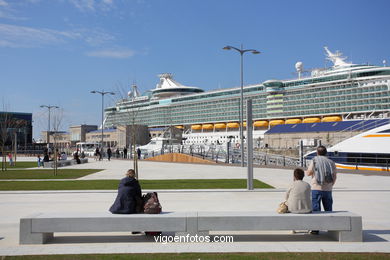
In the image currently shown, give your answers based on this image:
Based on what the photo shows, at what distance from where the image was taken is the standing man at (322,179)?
24.6ft

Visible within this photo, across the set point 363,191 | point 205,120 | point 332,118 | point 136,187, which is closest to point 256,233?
point 136,187

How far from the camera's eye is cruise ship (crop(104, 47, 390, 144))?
2798 inches

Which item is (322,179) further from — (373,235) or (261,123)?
(261,123)

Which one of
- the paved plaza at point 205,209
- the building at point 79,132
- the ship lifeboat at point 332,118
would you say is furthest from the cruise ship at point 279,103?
the paved plaza at point 205,209

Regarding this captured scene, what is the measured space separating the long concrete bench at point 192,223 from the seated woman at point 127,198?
304mm

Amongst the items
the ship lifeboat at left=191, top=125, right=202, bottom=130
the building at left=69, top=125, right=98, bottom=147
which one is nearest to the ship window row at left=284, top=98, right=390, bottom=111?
the ship lifeboat at left=191, top=125, right=202, bottom=130

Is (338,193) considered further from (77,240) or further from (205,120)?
(205,120)

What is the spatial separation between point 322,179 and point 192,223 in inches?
99.9

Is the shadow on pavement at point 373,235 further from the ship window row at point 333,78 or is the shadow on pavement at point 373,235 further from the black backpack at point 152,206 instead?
the ship window row at point 333,78

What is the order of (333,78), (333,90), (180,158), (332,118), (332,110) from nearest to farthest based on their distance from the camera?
(180,158), (332,118), (332,110), (333,90), (333,78)

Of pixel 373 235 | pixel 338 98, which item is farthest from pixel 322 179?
pixel 338 98

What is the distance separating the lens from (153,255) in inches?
230

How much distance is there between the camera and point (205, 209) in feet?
33.4

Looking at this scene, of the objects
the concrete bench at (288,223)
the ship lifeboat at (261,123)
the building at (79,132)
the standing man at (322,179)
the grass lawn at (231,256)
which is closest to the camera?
the grass lawn at (231,256)
